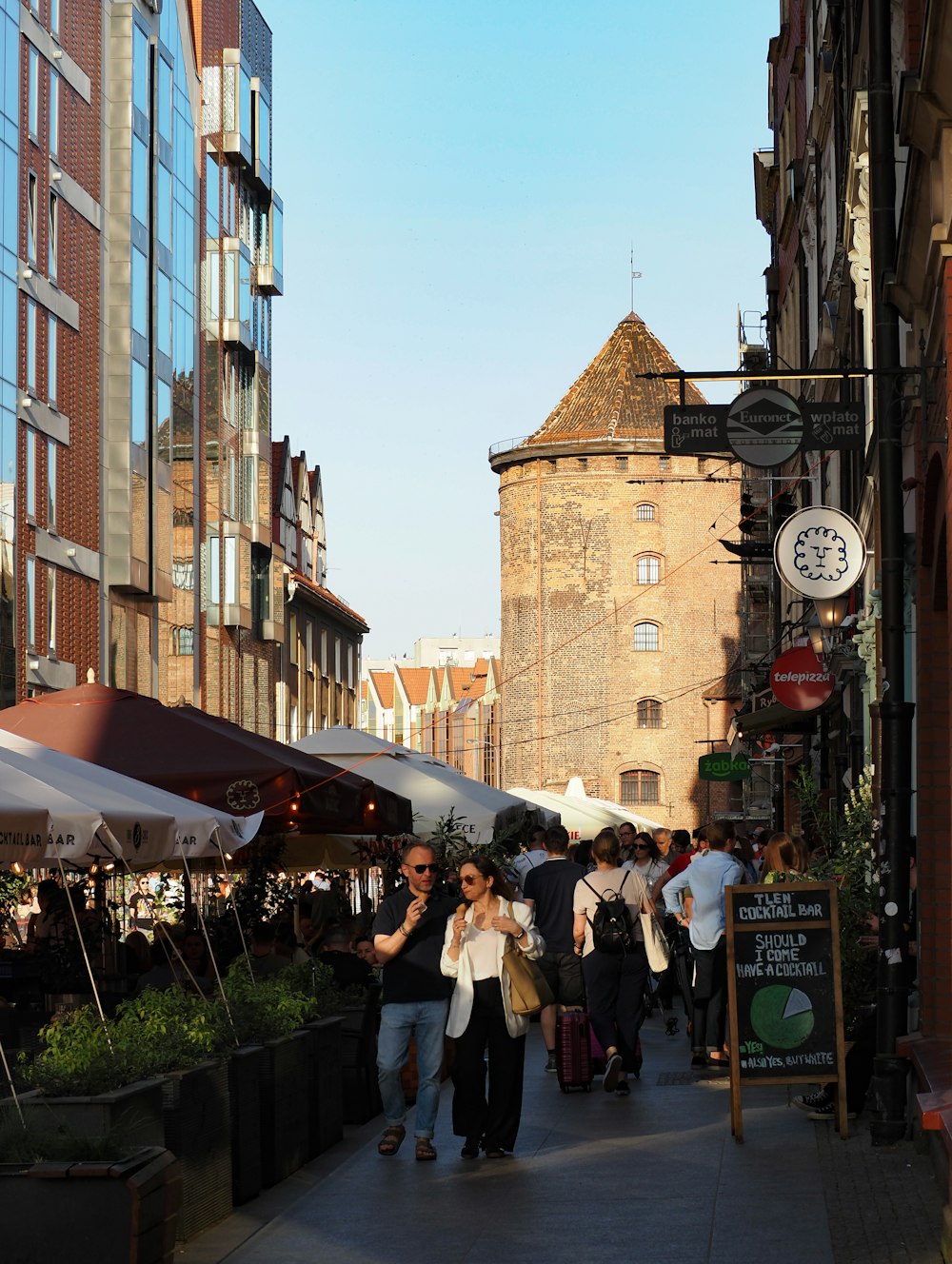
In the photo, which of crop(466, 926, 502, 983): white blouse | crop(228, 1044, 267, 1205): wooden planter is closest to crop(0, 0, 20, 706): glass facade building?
crop(466, 926, 502, 983): white blouse

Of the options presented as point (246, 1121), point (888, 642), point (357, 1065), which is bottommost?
point (357, 1065)

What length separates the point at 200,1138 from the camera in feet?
28.7

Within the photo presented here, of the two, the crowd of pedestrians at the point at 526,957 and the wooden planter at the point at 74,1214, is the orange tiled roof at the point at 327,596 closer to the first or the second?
the crowd of pedestrians at the point at 526,957

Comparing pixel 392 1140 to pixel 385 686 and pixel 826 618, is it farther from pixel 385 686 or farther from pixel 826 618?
pixel 385 686

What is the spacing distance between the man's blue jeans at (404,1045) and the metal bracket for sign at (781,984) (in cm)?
165

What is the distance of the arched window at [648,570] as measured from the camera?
254 ft

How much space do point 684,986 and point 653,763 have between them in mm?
58523

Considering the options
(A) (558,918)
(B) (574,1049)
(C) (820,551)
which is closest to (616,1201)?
(B) (574,1049)

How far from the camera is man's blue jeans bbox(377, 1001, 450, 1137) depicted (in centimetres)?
1118

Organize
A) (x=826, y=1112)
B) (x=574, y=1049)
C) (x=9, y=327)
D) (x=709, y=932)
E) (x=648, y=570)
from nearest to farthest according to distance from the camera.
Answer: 1. (x=826, y=1112)
2. (x=574, y=1049)
3. (x=709, y=932)
4. (x=9, y=327)
5. (x=648, y=570)

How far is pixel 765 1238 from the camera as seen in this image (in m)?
8.34

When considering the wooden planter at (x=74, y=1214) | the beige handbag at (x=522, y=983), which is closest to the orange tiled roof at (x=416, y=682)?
the beige handbag at (x=522, y=983)

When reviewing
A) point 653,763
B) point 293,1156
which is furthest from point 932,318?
point 653,763

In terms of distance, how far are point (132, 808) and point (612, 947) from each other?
469 centimetres
